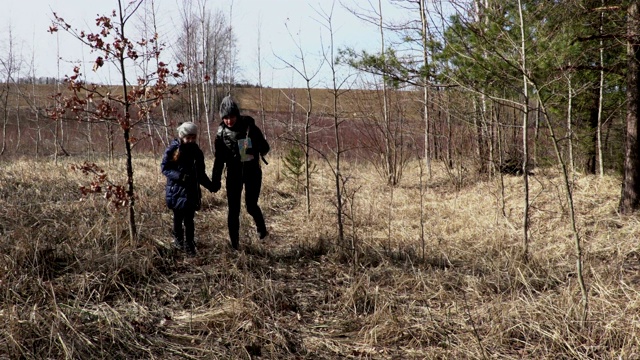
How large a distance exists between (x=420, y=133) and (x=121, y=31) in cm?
667

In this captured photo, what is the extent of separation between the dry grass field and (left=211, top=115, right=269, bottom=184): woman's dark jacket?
732 millimetres

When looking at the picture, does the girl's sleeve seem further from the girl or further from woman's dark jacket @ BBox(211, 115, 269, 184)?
woman's dark jacket @ BBox(211, 115, 269, 184)

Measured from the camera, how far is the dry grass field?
2854 mm

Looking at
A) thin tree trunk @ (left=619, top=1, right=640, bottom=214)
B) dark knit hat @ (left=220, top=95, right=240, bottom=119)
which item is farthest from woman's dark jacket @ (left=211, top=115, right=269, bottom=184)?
thin tree trunk @ (left=619, top=1, right=640, bottom=214)

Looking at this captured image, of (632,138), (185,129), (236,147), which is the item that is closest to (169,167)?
(185,129)

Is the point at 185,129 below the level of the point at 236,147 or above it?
above

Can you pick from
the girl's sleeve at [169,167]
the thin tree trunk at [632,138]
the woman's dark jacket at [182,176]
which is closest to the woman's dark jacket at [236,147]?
the woman's dark jacket at [182,176]

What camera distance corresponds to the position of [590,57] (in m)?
6.89

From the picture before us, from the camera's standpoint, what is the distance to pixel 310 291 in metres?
3.76

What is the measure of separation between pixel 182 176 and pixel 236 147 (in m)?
0.54

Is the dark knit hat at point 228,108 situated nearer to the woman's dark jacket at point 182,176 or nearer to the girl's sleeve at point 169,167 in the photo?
the woman's dark jacket at point 182,176

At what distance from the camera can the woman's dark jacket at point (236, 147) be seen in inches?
167

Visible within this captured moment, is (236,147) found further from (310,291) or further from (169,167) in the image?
(310,291)

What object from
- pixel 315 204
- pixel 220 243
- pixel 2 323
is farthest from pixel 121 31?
pixel 315 204
